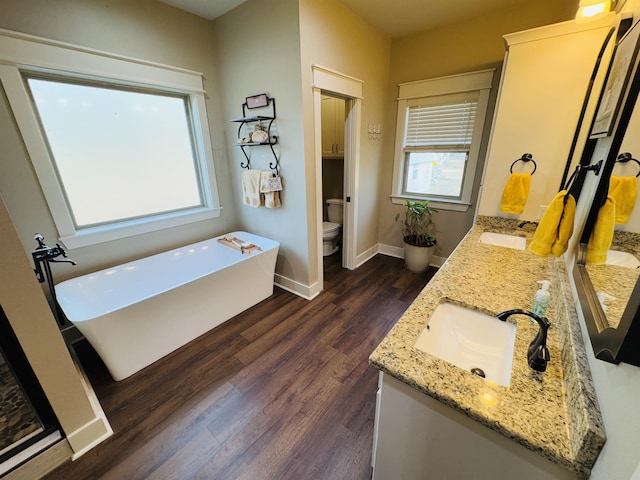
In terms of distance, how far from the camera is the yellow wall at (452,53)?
2.21 metres

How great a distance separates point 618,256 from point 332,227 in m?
2.95

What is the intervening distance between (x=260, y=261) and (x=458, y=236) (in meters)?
2.34

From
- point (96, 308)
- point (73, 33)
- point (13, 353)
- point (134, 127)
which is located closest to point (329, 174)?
point (134, 127)

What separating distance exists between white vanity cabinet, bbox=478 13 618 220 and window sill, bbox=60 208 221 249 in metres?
Answer: 2.85

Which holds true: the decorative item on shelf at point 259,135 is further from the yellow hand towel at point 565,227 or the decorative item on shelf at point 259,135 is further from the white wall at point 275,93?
the yellow hand towel at point 565,227

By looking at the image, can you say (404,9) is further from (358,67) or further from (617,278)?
(617,278)

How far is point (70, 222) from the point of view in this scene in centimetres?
201

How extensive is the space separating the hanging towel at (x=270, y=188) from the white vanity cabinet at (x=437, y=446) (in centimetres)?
197

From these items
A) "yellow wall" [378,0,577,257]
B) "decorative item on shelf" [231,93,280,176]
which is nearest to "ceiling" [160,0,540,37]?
"yellow wall" [378,0,577,257]

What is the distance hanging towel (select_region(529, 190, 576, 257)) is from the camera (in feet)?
3.31

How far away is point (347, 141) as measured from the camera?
9.39 feet

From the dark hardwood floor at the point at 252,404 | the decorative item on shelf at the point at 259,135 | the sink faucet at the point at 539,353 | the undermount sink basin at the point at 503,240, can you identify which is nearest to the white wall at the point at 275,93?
the decorative item on shelf at the point at 259,135

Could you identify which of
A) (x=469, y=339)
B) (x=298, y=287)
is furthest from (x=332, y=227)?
(x=469, y=339)

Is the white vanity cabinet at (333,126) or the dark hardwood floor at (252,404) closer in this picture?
the dark hardwood floor at (252,404)
